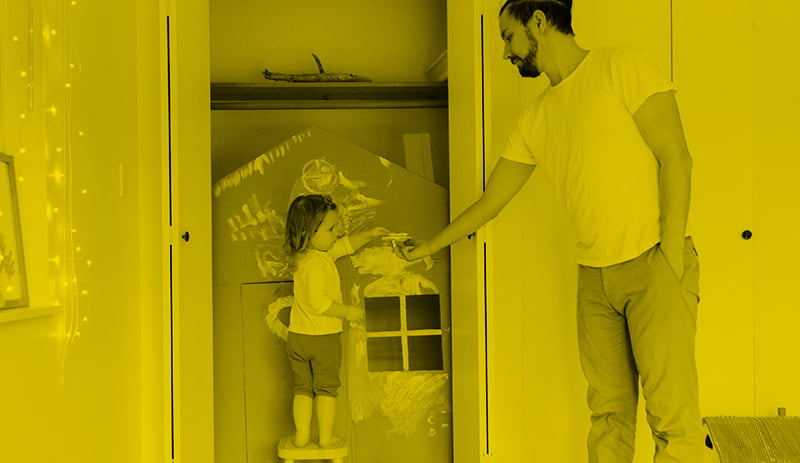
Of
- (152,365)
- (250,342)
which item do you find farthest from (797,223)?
(152,365)

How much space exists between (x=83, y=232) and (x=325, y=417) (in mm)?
1087

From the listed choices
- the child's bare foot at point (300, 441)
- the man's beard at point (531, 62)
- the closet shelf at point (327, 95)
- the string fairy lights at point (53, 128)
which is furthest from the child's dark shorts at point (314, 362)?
the man's beard at point (531, 62)

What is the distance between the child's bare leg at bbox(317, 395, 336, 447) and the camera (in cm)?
265

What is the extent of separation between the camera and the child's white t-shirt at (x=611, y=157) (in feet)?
6.07

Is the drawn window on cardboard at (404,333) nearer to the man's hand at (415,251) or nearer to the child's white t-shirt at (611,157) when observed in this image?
the man's hand at (415,251)

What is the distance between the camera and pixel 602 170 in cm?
189

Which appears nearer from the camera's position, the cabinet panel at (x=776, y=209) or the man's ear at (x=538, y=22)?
the man's ear at (x=538, y=22)

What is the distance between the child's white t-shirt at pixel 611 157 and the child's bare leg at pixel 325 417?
1097 mm

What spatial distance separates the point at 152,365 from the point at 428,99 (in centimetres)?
161

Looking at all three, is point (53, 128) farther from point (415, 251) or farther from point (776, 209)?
point (776, 209)

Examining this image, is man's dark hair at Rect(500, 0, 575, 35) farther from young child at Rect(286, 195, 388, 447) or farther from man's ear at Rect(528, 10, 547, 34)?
young child at Rect(286, 195, 388, 447)

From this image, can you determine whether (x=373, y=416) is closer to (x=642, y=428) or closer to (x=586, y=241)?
(x=642, y=428)

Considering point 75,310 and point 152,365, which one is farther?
point 152,365

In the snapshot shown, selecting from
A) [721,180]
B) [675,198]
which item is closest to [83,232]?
[675,198]
